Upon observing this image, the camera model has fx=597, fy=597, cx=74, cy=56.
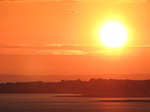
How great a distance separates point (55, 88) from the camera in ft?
538

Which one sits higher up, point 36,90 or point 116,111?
point 36,90

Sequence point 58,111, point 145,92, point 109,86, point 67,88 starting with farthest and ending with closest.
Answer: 1. point 67,88
2. point 109,86
3. point 145,92
4. point 58,111

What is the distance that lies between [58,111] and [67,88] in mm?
91720

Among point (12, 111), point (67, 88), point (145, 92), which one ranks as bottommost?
point (12, 111)

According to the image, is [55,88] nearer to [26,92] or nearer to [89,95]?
[26,92]

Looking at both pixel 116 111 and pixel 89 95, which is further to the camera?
pixel 89 95

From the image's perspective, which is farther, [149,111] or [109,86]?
[109,86]

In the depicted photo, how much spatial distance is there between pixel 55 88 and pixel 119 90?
3067cm

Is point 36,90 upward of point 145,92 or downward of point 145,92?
upward

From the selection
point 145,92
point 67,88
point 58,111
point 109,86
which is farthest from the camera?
point 67,88

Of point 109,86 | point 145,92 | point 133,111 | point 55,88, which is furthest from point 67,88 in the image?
point 133,111

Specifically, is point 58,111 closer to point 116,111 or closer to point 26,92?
point 116,111

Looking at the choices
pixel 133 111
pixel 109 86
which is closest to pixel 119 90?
pixel 109 86

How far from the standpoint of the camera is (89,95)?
136 metres
